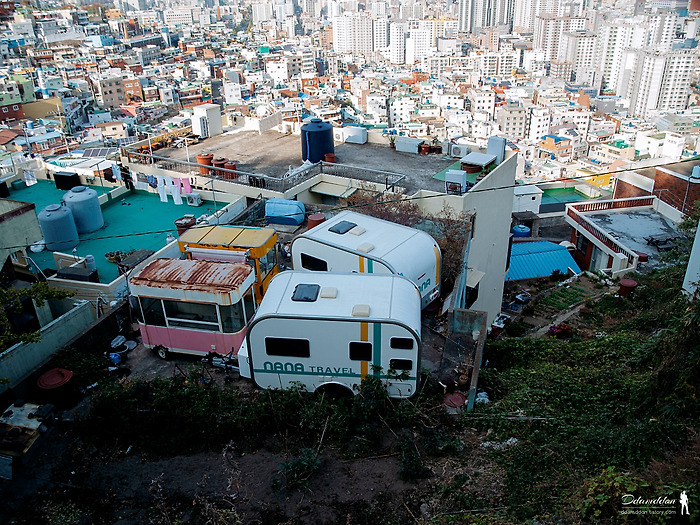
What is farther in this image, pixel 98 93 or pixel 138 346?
pixel 98 93

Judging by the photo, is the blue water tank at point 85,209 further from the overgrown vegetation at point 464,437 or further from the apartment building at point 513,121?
the apartment building at point 513,121

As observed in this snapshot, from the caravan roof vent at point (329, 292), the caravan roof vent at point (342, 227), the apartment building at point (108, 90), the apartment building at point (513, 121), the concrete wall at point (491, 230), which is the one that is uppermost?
the caravan roof vent at point (329, 292)

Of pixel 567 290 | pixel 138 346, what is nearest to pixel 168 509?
pixel 138 346

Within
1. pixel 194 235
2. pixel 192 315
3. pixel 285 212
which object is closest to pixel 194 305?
pixel 192 315

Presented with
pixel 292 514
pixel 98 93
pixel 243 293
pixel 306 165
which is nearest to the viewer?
pixel 292 514

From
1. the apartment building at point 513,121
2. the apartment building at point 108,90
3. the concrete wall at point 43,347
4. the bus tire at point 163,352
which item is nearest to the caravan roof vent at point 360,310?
the bus tire at point 163,352

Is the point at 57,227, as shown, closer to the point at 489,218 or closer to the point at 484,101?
the point at 489,218

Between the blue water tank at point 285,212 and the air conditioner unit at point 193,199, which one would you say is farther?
the air conditioner unit at point 193,199

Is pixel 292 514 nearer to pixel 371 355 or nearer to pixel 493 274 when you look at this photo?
pixel 371 355
